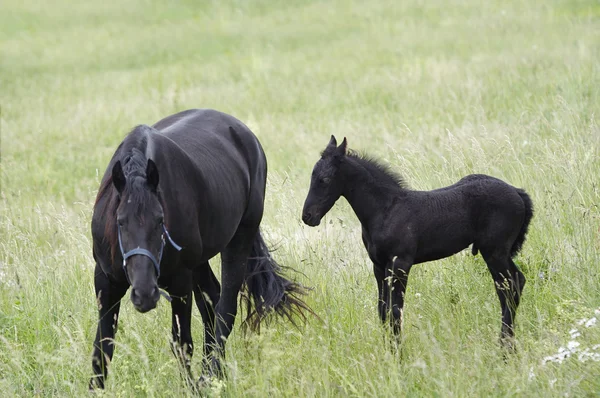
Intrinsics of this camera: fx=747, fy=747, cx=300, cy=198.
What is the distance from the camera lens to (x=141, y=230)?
3.67 metres

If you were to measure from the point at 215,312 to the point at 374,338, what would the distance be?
1270 mm

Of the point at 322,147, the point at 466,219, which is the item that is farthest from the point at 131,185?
the point at 322,147

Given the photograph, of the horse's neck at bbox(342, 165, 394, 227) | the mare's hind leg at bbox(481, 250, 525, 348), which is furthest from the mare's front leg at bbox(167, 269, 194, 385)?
the mare's hind leg at bbox(481, 250, 525, 348)

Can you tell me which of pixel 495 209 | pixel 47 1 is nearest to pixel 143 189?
pixel 495 209

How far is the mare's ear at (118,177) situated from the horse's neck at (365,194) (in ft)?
4.80

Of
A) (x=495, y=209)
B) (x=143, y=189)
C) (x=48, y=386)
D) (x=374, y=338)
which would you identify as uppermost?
(x=143, y=189)

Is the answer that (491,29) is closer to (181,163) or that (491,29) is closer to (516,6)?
(516,6)

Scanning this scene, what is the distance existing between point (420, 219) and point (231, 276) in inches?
66.4

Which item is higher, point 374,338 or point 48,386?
point 374,338

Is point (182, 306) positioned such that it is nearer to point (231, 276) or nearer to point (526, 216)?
point (231, 276)

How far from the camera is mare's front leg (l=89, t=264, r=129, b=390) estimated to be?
171 inches

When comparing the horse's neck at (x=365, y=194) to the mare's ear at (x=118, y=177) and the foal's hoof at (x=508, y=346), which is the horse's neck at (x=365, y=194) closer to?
the foal's hoof at (x=508, y=346)

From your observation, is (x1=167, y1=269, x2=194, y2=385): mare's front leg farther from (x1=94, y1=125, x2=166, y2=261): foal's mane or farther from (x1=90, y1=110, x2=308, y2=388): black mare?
(x1=94, y1=125, x2=166, y2=261): foal's mane

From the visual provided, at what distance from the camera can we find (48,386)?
471 cm
